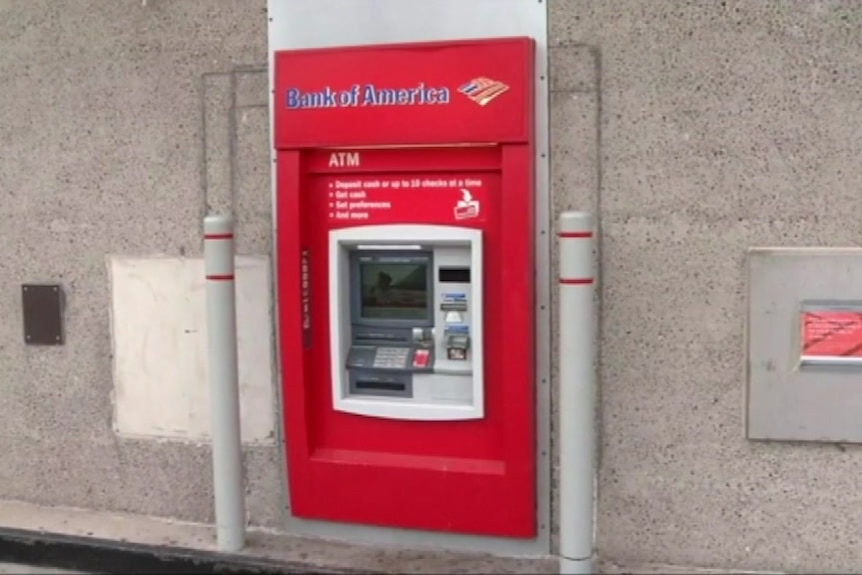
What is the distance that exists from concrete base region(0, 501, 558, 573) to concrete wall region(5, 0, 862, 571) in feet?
0.56

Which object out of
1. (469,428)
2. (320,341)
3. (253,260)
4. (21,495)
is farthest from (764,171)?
(21,495)

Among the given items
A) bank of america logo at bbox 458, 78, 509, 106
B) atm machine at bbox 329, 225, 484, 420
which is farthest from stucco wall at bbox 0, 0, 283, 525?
bank of america logo at bbox 458, 78, 509, 106

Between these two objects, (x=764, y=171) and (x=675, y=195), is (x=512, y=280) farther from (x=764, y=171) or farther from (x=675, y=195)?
(x=764, y=171)

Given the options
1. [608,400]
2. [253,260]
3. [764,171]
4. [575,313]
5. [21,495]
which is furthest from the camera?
[21,495]

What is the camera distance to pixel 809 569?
3662mm

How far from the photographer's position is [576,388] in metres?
3.32

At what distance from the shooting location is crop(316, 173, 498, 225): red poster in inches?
145

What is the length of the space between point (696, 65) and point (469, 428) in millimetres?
1730

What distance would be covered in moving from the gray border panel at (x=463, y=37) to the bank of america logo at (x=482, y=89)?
0.19 meters

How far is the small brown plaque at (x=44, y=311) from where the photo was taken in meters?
4.46

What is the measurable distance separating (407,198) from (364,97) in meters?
0.45

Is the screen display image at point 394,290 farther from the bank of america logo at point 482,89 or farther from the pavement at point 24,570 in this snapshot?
the pavement at point 24,570

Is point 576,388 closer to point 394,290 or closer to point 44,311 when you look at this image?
point 394,290

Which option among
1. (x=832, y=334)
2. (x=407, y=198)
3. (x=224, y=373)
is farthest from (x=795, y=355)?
(x=224, y=373)
